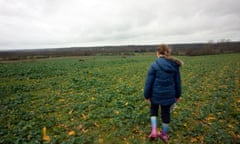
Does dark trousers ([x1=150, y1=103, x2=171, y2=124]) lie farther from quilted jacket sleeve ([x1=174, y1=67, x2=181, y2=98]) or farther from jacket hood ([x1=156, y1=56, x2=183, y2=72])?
Result: jacket hood ([x1=156, y1=56, x2=183, y2=72])

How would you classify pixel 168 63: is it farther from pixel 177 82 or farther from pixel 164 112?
pixel 164 112

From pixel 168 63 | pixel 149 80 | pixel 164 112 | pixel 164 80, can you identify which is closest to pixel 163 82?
pixel 164 80

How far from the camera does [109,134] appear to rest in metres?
4.23

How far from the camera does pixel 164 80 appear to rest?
330 cm

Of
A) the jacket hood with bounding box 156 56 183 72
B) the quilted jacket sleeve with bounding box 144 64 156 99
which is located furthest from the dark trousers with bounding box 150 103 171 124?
the jacket hood with bounding box 156 56 183 72

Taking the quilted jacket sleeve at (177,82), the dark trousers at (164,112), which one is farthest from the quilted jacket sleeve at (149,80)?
the quilted jacket sleeve at (177,82)

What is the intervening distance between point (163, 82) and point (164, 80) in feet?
0.17

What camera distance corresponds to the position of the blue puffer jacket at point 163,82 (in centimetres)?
323

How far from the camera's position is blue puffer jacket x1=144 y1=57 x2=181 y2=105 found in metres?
3.23

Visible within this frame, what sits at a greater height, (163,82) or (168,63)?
(168,63)

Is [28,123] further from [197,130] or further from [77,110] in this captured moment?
[197,130]

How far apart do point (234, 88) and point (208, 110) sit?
4574 millimetres

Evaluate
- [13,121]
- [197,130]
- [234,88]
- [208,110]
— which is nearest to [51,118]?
[13,121]

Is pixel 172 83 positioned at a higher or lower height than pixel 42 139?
higher
